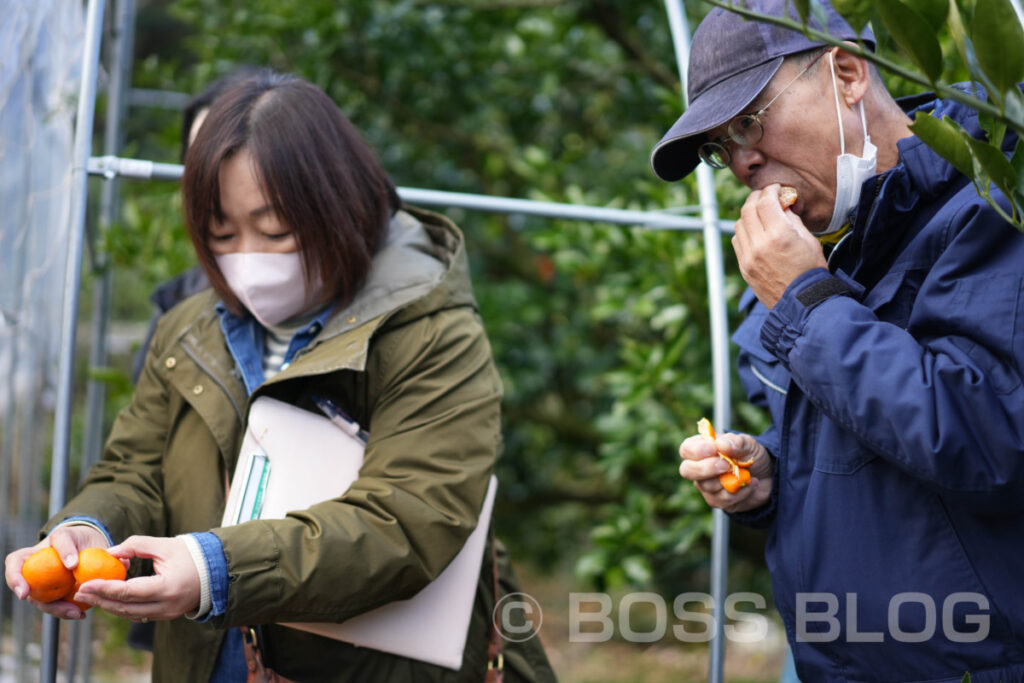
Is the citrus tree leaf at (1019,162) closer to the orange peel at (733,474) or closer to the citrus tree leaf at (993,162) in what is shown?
the citrus tree leaf at (993,162)

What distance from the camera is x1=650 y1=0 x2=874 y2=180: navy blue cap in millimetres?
1555

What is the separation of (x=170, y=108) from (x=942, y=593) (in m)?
4.10

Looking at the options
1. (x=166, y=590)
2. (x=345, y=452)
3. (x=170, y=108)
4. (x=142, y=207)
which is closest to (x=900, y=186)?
(x=345, y=452)

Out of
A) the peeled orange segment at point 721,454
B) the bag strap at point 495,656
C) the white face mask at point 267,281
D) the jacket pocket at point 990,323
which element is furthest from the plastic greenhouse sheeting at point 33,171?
the jacket pocket at point 990,323

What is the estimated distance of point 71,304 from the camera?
196cm

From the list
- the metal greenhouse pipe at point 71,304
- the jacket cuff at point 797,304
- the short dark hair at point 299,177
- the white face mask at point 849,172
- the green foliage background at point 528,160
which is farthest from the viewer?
the green foliage background at point 528,160

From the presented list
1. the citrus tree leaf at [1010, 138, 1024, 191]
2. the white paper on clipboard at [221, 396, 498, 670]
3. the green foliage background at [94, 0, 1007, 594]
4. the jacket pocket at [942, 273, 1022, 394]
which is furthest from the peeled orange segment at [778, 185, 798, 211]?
the green foliage background at [94, 0, 1007, 594]

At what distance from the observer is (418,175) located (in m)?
4.22

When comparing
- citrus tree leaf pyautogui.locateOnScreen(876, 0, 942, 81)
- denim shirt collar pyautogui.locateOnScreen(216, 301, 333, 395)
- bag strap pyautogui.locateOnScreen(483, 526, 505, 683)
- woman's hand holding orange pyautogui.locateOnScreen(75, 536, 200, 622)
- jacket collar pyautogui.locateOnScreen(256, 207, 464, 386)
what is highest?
citrus tree leaf pyautogui.locateOnScreen(876, 0, 942, 81)

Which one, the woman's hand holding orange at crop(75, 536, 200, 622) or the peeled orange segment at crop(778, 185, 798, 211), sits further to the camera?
the peeled orange segment at crop(778, 185, 798, 211)

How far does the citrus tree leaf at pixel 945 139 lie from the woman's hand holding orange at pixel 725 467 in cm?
64

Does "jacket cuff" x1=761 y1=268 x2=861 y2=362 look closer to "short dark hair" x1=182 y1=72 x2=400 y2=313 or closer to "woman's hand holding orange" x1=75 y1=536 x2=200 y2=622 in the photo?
"short dark hair" x1=182 y1=72 x2=400 y2=313

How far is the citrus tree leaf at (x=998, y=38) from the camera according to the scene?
1.00 meters

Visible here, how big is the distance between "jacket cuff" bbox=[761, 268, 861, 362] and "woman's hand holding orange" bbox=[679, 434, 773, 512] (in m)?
0.23
